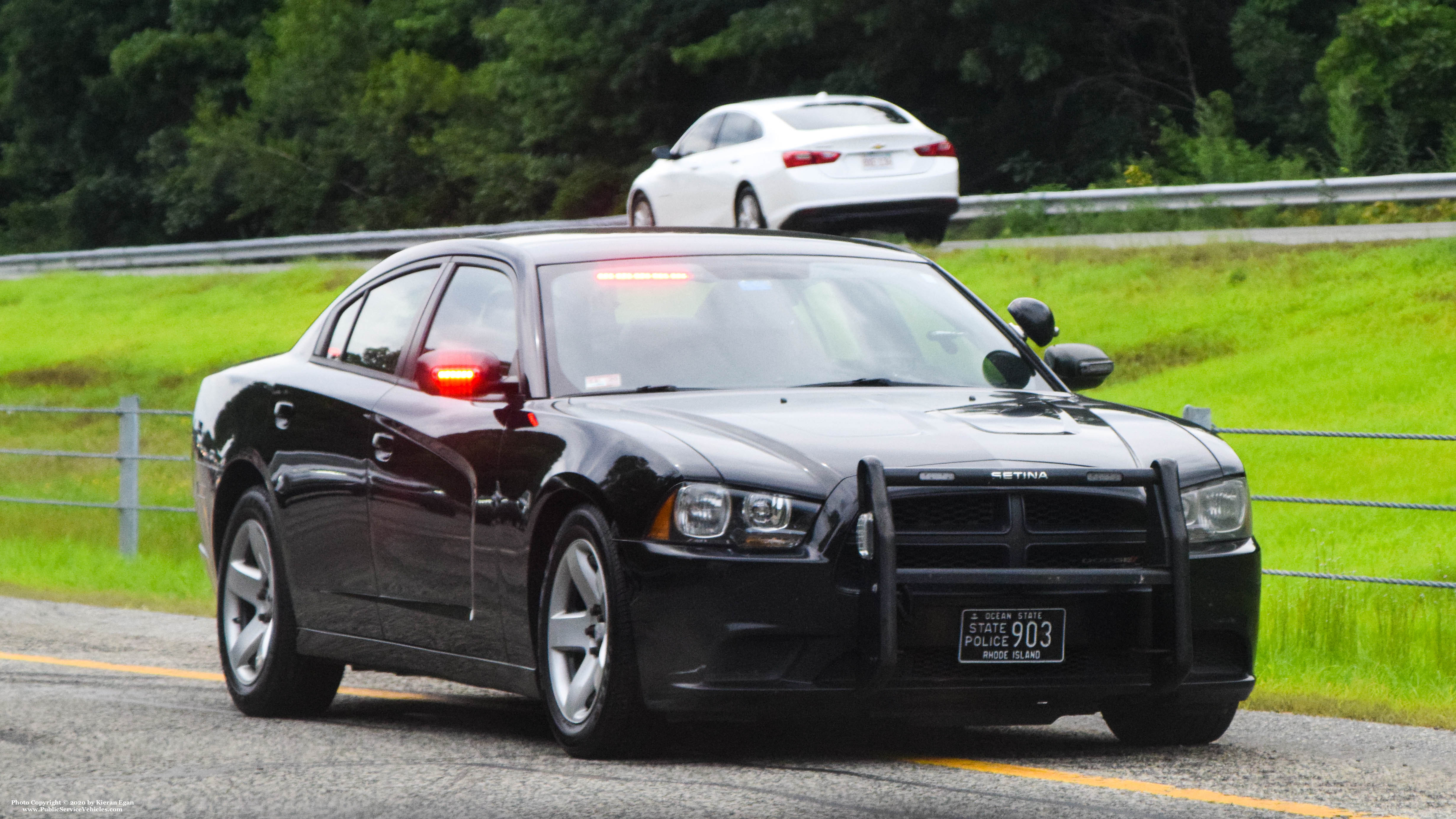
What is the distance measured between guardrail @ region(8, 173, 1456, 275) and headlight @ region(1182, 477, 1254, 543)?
12.3 metres

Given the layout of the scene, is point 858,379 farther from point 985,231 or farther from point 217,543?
point 985,231

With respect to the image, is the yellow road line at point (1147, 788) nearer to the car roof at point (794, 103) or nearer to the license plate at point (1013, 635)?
the license plate at point (1013, 635)

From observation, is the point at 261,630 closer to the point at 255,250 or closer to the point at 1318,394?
the point at 1318,394

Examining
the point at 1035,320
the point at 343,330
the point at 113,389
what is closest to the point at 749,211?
the point at 113,389

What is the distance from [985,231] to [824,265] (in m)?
16.9

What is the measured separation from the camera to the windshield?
23.2ft

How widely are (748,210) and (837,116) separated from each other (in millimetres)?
1209

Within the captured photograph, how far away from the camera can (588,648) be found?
6.41 m

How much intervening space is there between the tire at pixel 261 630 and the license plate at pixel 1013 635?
8.94 ft

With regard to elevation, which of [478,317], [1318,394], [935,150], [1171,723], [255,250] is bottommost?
[255,250]

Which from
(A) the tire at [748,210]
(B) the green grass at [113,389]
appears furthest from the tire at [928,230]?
(B) the green grass at [113,389]

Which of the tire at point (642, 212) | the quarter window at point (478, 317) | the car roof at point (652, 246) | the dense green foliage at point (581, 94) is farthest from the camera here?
the dense green foliage at point (581, 94)

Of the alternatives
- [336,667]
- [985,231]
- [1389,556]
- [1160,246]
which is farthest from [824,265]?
[985,231]

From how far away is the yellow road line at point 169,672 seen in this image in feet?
28.6
